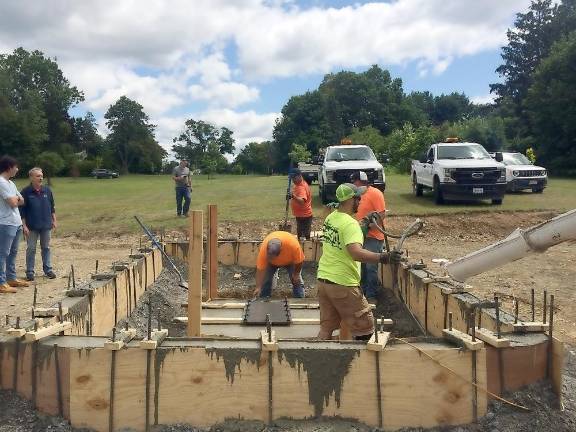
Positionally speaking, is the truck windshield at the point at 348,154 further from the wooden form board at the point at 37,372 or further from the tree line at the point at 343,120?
the tree line at the point at 343,120

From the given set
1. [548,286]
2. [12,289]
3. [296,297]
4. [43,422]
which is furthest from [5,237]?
[548,286]

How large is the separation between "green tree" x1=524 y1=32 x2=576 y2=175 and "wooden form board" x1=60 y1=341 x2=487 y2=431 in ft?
111

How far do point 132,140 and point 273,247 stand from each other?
7793 cm

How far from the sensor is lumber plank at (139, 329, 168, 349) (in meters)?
3.90

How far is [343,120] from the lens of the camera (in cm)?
7762

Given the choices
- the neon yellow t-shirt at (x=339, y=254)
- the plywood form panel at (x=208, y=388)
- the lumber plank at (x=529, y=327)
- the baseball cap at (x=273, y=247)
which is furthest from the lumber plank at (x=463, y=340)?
the baseball cap at (x=273, y=247)

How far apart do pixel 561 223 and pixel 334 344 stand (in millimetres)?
1868

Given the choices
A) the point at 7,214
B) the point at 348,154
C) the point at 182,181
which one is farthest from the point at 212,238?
the point at 348,154

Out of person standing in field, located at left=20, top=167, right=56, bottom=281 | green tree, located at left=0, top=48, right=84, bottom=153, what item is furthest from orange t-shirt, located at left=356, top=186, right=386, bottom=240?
green tree, located at left=0, top=48, right=84, bottom=153

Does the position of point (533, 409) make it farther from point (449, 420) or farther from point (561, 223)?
point (561, 223)

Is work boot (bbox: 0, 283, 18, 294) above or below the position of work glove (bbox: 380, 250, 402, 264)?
below

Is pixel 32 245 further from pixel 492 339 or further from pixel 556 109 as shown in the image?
pixel 556 109

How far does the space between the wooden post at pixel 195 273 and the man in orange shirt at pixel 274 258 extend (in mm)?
1940

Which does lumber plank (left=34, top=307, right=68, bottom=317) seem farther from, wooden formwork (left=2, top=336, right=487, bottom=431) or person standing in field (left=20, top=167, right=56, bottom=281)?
person standing in field (left=20, top=167, right=56, bottom=281)
